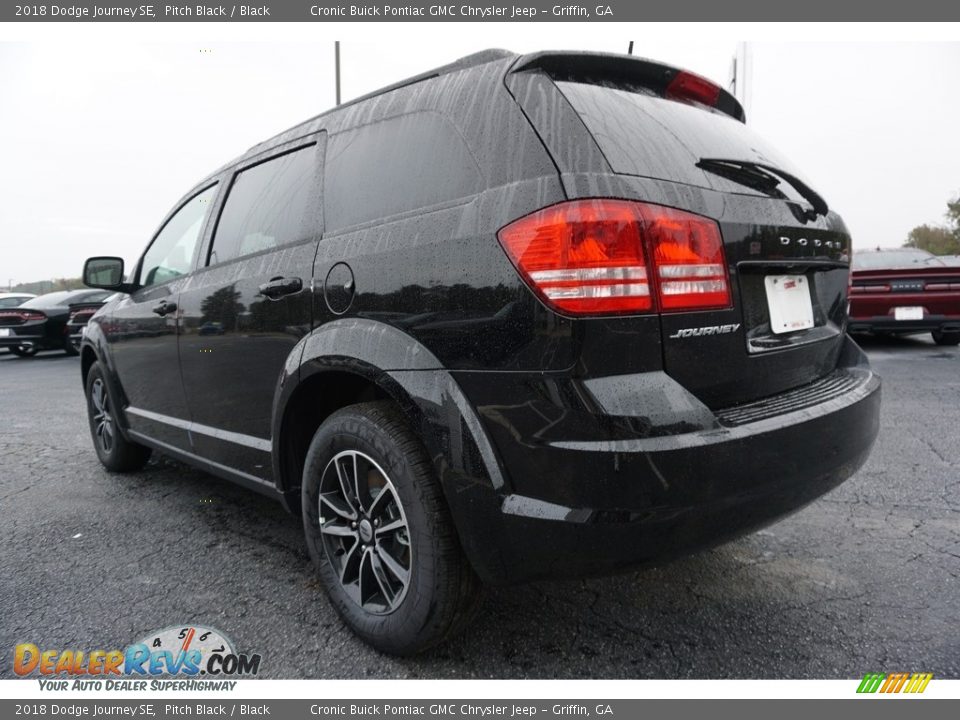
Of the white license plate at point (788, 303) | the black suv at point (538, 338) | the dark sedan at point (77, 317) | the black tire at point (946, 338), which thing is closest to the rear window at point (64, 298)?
the dark sedan at point (77, 317)

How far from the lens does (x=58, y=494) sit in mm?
3541

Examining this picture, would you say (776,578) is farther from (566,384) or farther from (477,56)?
(477,56)

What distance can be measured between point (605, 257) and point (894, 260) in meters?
9.20

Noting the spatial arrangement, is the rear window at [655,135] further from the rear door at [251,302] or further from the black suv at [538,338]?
the rear door at [251,302]

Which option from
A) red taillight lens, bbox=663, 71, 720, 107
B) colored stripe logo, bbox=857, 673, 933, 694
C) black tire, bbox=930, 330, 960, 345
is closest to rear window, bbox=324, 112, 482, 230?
red taillight lens, bbox=663, 71, 720, 107

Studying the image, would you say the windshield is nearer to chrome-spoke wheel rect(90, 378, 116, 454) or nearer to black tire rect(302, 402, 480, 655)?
black tire rect(302, 402, 480, 655)

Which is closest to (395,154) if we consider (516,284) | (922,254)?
(516,284)

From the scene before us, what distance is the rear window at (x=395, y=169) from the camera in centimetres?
178

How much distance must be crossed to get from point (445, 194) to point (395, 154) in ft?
1.17

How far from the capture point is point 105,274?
361cm

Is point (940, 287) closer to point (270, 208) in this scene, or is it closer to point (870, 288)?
point (870, 288)

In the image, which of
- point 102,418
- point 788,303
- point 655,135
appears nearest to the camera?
point 655,135

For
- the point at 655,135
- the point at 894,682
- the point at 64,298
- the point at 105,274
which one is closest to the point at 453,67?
the point at 655,135

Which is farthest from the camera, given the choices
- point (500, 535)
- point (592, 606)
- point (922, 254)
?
point (922, 254)
